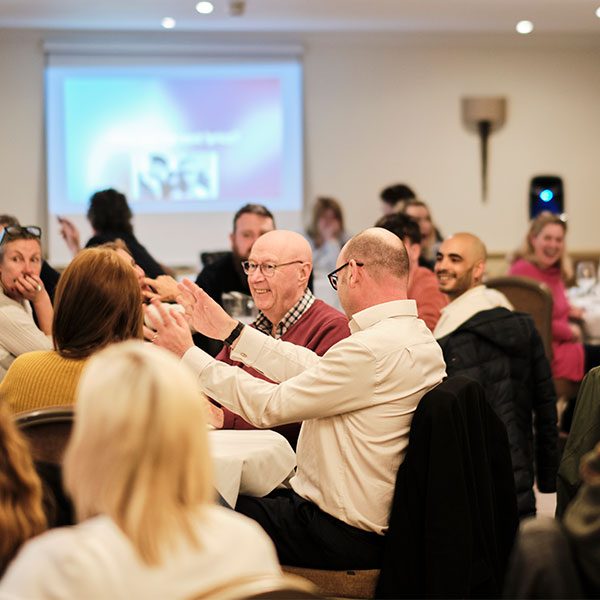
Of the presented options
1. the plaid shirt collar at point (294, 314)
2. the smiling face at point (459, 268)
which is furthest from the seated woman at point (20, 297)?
the smiling face at point (459, 268)

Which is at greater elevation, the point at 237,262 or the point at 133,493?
the point at 237,262

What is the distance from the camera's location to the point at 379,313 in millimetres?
2762

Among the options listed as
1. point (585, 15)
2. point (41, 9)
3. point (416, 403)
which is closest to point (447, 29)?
point (585, 15)

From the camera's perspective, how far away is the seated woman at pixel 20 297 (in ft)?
12.3

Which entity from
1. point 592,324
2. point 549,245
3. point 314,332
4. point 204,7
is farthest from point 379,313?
point 204,7

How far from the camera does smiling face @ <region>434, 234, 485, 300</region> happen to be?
4.41 metres

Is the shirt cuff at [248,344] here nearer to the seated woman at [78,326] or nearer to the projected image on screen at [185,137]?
the seated woman at [78,326]

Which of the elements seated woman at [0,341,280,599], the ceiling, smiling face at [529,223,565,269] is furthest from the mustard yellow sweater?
the ceiling

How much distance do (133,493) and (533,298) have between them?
4.62 m

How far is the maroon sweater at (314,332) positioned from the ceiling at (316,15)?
5.70 metres

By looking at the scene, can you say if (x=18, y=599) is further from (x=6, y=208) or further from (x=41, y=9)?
(x=6, y=208)

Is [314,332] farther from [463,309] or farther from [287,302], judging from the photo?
[463,309]

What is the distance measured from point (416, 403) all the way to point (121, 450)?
147 cm

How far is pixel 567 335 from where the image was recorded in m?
6.29
